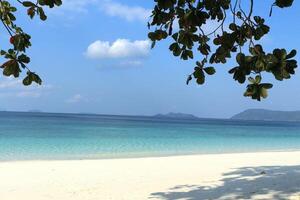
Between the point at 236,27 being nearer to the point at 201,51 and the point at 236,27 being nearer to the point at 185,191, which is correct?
the point at 201,51

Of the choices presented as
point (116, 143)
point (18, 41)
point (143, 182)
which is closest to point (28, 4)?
point (18, 41)

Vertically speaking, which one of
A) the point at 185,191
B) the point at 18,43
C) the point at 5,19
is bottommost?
the point at 185,191

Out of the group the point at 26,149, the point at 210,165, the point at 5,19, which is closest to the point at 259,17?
the point at 5,19

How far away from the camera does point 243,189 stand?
28.4 feet

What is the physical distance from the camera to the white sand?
8.56 m

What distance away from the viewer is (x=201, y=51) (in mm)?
4293

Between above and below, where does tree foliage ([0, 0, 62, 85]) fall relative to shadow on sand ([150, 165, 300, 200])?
above

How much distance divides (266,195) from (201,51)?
14.4 feet

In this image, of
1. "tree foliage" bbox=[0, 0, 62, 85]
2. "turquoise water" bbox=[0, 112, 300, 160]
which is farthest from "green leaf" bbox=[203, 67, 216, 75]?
"turquoise water" bbox=[0, 112, 300, 160]

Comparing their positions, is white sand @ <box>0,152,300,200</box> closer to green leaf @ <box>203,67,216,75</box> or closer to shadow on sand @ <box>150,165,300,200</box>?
shadow on sand @ <box>150,165,300,200</box>

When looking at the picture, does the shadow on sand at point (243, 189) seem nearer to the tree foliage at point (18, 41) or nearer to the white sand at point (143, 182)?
the white sand at point (143, 182)

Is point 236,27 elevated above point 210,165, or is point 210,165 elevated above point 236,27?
point 236,27

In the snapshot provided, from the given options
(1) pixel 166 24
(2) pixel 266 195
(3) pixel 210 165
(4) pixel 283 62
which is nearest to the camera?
(4) pixel 283 62

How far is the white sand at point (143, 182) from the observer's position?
8.56m
